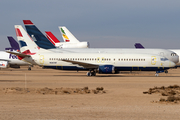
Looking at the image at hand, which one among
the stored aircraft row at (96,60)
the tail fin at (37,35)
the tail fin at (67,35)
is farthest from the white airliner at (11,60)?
the stored aircraft row at (96,60)

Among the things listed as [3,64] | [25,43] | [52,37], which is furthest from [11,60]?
[25,43]

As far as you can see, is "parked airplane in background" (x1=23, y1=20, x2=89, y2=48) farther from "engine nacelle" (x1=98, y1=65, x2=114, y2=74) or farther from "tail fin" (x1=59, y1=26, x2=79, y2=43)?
"engine nacelle" (x1=98, y1=65, x2=114, y2=74)

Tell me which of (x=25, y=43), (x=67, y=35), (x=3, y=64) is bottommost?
(x=3, y=64)

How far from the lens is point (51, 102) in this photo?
19.7m

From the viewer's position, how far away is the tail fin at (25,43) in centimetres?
5494

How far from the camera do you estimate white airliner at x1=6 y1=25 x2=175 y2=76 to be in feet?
162

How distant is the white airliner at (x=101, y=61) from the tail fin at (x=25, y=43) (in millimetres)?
1208

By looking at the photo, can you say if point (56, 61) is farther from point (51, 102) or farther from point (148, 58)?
point (51, 102)

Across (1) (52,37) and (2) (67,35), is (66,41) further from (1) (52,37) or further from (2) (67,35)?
(1) (52,37)

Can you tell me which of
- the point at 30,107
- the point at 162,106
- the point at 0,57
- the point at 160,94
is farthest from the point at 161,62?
the point at 0,57

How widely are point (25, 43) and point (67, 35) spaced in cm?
3211

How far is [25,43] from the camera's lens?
56.5 meters

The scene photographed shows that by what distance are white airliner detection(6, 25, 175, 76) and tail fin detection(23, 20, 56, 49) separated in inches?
119

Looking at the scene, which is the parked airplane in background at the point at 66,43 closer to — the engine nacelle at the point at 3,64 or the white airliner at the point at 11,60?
the white airliner at the point at 11,60
